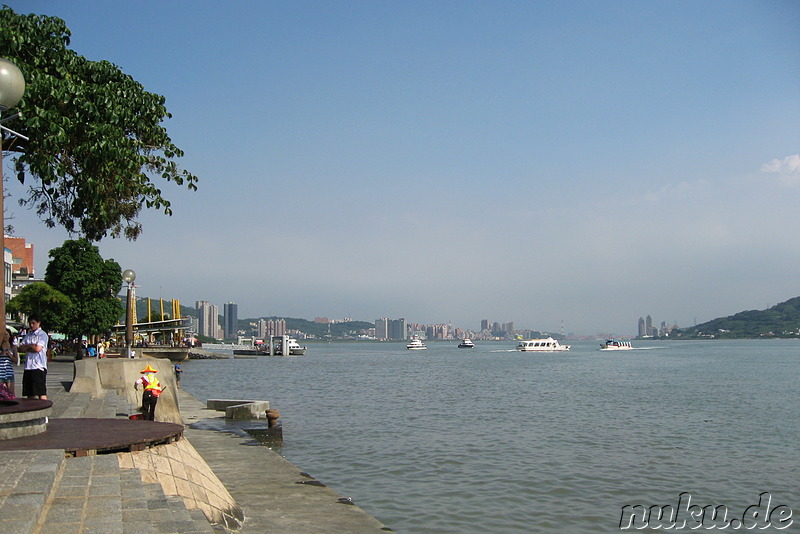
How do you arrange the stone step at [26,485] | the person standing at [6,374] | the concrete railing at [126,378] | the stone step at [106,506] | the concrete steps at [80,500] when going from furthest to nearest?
1. the concrete railing at [126,378]
2. the person standing at [6,374]
3. the stone step at [106,506]
4. the concrete steps at [80,500]
5. the stone step at [26,485]

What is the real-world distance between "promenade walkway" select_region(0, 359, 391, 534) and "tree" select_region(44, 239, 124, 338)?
47.4 metres

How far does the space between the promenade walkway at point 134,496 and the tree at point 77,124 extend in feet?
15.1

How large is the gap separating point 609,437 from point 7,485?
814 inches

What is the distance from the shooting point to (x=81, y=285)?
6069 centimetres

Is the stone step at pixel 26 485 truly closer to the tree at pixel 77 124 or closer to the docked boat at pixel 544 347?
the tree at pixel 77 124

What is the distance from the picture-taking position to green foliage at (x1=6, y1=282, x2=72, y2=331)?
2141 inches

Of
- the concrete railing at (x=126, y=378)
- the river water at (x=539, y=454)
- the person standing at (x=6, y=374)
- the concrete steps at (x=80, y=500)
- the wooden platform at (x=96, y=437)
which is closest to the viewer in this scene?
the concrete steps at (x=80, y=500)

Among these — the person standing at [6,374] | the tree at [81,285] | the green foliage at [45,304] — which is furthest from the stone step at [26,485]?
the tree at [81,285]

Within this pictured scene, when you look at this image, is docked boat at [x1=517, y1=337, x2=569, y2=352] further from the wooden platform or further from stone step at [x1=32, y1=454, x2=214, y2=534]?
stone step at [x1=32, y1=454, x2=214, y2=534]

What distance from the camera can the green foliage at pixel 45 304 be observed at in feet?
178

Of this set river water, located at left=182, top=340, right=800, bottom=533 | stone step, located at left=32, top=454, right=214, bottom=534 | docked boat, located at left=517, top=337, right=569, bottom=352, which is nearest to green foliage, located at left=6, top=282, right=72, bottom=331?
river water, located at left=182, top=340, right=800, bottom=533

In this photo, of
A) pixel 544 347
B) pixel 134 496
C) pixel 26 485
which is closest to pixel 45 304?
pixel 134 496

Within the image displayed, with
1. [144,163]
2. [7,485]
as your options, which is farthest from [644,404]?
[7,485]

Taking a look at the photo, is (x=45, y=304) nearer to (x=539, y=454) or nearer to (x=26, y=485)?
(x=539, y=454)
